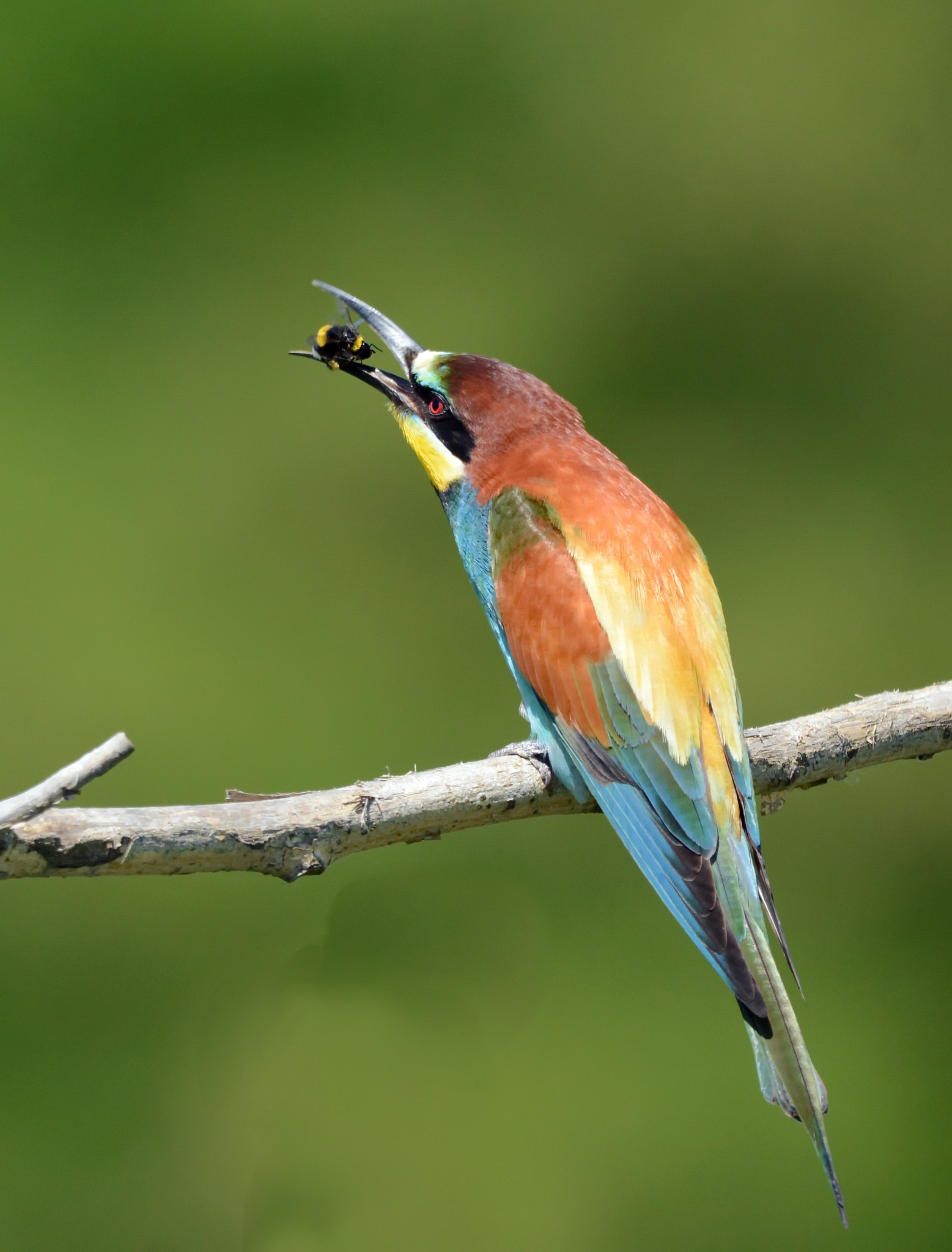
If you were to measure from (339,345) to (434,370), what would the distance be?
175mm

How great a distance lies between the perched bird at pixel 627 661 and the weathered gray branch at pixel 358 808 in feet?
0.31

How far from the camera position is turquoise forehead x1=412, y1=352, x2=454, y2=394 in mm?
1605

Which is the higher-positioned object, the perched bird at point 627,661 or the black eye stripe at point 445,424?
the black eye stripe at point 445,424

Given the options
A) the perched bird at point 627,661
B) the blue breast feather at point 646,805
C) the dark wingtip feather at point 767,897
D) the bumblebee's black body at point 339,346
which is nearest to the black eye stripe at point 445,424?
the perched bird at point 627,661

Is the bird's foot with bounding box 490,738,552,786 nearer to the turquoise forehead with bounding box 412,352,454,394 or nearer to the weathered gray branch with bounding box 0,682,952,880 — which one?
the weathered gray branch with bounding box 0,682,952,880

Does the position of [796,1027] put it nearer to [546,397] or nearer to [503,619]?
[503,619]

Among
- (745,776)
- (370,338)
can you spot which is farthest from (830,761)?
(370,338)

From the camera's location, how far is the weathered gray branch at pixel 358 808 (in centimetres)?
96

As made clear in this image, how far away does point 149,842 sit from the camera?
1.00m

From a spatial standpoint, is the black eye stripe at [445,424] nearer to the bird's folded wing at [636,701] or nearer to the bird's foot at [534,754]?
A: the bird's folded wing at [636,701]

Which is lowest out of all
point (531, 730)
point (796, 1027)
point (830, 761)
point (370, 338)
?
point (796, 1027)

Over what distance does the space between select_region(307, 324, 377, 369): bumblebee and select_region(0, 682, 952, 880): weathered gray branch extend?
0.65 meters

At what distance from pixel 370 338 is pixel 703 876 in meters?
1.26

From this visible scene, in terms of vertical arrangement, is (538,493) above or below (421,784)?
above
